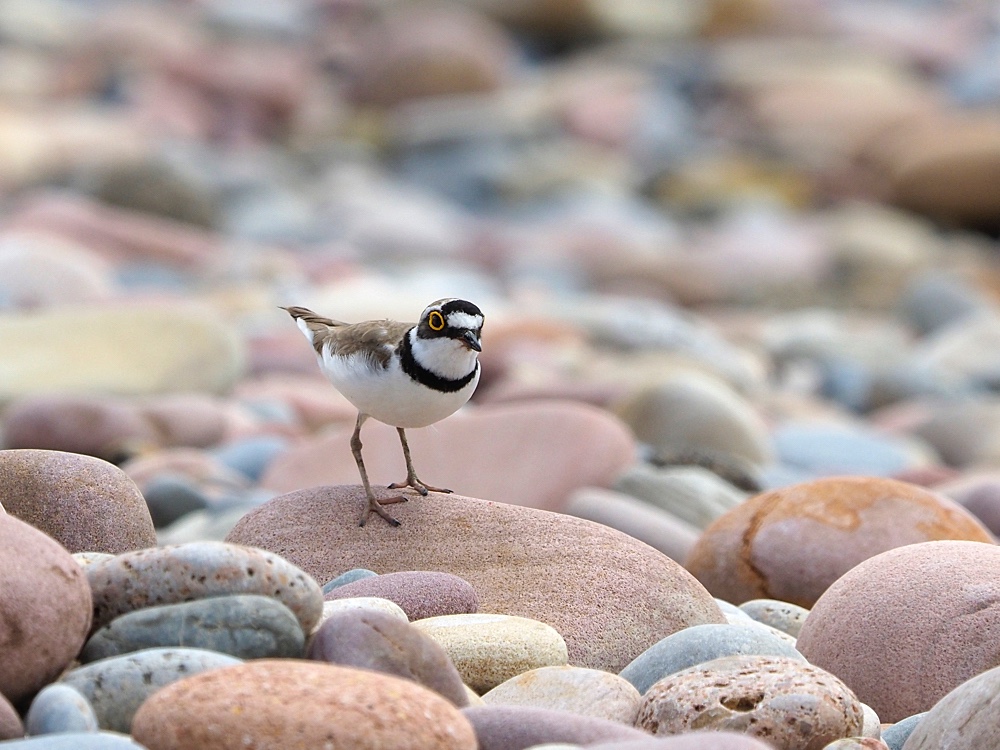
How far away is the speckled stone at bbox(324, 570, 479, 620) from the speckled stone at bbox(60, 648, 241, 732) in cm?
102

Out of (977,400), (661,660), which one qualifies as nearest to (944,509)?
(661,660)

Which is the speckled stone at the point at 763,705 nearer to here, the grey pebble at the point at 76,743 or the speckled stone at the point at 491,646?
the speckled stone at the point at 491,646

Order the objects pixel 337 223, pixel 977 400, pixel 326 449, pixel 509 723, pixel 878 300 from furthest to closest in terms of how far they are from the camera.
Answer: pixel 337 223
pixel 878 300
pixel 977 400
pixel 326 449
pixel 509 723

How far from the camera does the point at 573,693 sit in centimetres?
413

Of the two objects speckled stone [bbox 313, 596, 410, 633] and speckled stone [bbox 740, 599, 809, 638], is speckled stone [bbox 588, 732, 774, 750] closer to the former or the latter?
speckled stone [bbox 313, 596, 410, 633]

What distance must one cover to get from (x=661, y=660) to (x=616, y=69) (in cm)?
2867

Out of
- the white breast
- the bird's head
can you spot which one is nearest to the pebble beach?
the white breast

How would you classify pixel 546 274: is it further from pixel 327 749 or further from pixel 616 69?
pixel 327 749

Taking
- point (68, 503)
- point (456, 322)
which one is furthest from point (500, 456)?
point (68, 503)

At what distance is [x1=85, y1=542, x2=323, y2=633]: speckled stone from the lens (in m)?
3.79

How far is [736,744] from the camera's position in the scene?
128 inches

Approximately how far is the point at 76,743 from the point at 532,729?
1.11 m

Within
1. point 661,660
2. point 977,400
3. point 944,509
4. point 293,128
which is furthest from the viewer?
point 293,128

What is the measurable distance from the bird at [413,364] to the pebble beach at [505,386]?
528 mm
